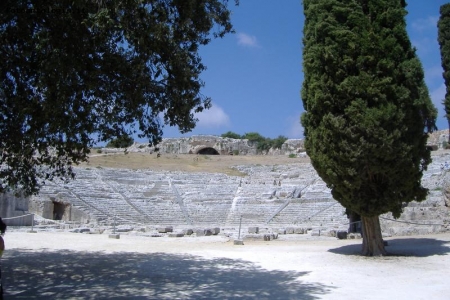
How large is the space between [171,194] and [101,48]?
28238 mm

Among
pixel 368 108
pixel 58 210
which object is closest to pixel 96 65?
pixel 368 108

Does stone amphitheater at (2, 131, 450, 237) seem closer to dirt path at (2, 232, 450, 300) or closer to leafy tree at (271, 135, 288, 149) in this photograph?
dirt path at (2, 232, 450, 300)


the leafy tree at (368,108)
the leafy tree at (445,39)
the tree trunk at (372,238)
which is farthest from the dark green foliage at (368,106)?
the leafy tree at (445,39)

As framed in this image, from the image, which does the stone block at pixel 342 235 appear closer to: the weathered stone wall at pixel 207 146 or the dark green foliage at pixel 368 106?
the dark green foliage at pixel 368 106

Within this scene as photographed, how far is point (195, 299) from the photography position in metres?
7.40

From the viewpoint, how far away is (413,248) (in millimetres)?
14773

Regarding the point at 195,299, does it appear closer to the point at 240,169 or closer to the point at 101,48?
the point at 101,48

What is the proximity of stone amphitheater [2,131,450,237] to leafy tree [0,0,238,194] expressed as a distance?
14373mm

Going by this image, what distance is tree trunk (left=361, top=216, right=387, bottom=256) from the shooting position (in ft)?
42.2

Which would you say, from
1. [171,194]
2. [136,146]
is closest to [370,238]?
[171,194]

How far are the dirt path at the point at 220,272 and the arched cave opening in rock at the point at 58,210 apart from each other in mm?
12857

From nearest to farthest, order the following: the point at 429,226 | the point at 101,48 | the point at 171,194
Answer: the point at 101,48
the point at 429,226
the point at 171,194

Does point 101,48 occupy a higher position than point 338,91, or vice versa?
point 338,91

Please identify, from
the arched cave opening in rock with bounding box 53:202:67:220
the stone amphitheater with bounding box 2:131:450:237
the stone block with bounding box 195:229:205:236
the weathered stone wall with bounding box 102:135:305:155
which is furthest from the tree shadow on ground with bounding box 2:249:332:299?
the weathered stone wall with bounding box 102:135:305:155
